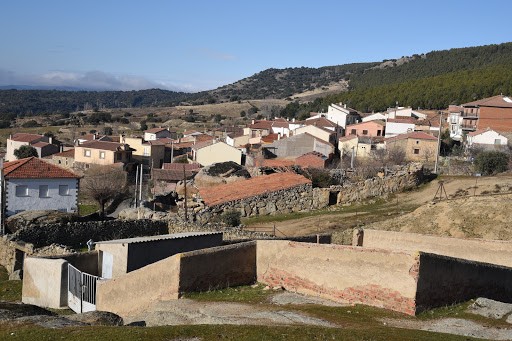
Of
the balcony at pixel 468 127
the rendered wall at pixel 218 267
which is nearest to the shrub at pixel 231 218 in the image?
the rendered wall at pixel 218 267

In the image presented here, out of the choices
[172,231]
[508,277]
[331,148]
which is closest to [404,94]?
[331,148]

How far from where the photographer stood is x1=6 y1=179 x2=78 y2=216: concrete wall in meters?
37.0

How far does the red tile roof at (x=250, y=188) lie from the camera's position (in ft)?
137

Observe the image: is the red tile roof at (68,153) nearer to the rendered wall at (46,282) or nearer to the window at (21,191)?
the window at (21,191)

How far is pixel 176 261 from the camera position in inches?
688

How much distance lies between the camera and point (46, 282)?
20984mm

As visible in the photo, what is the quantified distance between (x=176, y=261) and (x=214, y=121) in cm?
12204

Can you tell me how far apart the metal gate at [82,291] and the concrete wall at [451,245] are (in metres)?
10.2

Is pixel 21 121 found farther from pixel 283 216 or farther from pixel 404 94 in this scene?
pixel 283 216

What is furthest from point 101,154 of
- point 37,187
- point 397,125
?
point 397,125

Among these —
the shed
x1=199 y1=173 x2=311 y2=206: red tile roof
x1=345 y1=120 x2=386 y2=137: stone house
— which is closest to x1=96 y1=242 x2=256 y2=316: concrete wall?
the shed

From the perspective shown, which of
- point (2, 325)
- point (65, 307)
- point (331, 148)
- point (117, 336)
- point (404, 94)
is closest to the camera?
point (117, 336)

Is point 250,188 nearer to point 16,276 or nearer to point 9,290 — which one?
point 16,276

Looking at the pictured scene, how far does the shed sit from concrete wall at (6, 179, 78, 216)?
664 inches
